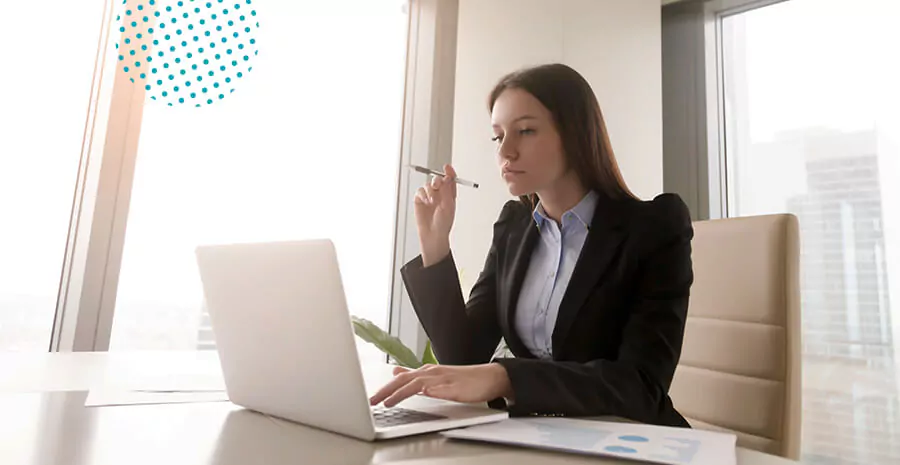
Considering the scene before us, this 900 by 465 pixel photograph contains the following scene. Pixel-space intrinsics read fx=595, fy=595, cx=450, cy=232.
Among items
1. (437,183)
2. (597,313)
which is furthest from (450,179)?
(597,313)

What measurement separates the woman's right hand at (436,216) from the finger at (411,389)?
0.46 m

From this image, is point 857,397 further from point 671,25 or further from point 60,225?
point 60,225

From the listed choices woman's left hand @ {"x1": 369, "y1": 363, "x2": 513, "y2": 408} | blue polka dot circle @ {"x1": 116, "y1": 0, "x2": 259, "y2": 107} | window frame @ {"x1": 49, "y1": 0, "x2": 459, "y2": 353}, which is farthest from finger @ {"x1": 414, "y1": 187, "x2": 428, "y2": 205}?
window frame @ {"x1": 49, "y1": 0, "x2": 459, "y2": 353}

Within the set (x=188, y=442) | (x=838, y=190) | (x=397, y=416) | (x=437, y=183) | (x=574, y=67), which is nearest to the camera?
(x=188, y=442)

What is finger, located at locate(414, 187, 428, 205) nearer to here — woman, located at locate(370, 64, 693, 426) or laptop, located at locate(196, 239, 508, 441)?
woman, located at locate(370, 64, 693, 426)

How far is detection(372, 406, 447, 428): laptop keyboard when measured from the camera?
1.88 ft

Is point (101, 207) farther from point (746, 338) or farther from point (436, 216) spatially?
point (746, 338)

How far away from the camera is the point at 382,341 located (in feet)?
5.62

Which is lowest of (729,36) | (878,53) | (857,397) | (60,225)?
(857,397)

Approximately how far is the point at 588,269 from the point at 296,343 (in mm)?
588

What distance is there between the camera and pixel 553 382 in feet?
2.36

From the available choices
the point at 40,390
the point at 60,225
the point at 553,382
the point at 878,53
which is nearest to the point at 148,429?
the point at 40,390

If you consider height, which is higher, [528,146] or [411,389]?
[528,146]

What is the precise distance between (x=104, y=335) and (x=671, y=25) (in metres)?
2.36
